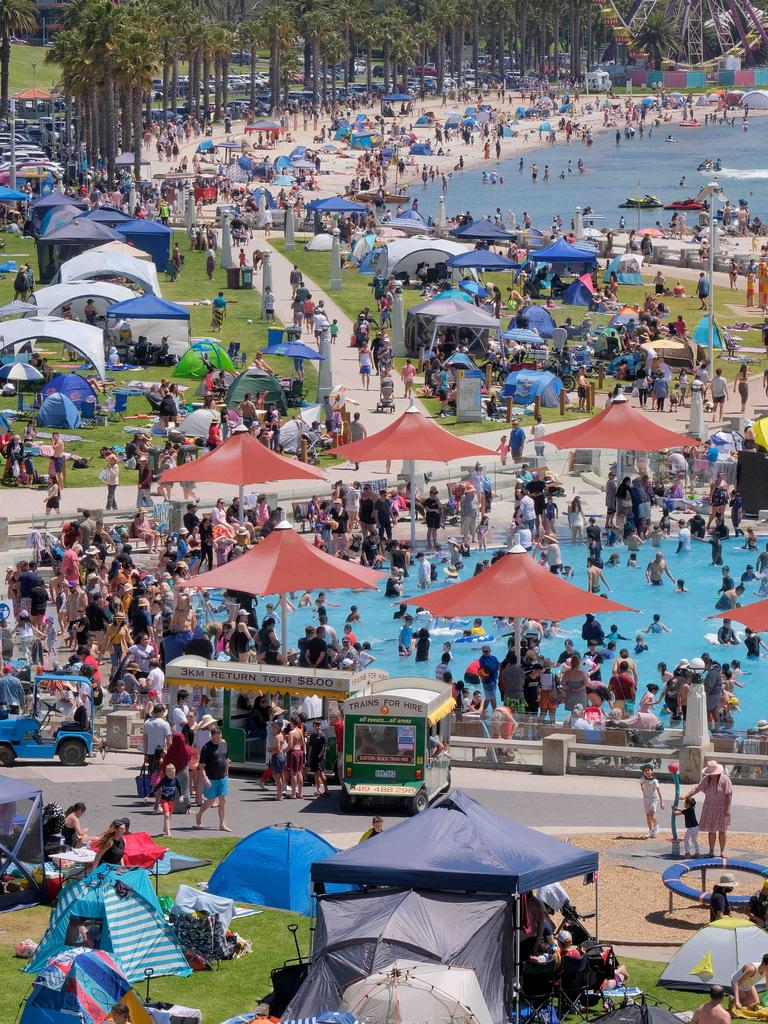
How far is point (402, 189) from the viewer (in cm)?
10488

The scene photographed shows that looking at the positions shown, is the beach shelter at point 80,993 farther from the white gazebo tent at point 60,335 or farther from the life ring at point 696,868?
the white gazebo tent at point 60,335

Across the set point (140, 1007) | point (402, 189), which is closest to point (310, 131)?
point (402, 189)

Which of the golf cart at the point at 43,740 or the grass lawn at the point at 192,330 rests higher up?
the grass lawn at the point at 192,330

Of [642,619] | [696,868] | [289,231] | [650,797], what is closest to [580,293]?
[289,231]

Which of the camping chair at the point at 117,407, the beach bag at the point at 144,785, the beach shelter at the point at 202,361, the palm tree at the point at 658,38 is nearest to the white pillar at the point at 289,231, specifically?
the beach shelter at the point at 202,361

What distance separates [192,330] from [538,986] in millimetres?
41302

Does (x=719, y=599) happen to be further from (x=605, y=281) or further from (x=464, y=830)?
(x=605, y=281)

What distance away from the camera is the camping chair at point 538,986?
16656 mm

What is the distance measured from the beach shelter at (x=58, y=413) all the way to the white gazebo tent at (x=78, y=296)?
8014mm

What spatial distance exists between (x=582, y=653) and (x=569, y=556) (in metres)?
5.58

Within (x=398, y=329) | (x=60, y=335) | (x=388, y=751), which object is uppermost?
(x=60, y=335)

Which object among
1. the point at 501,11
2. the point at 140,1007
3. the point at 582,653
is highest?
the point at 501,11

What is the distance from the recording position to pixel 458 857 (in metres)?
16.7

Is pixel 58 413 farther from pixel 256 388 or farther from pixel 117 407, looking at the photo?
pixel 256 388
